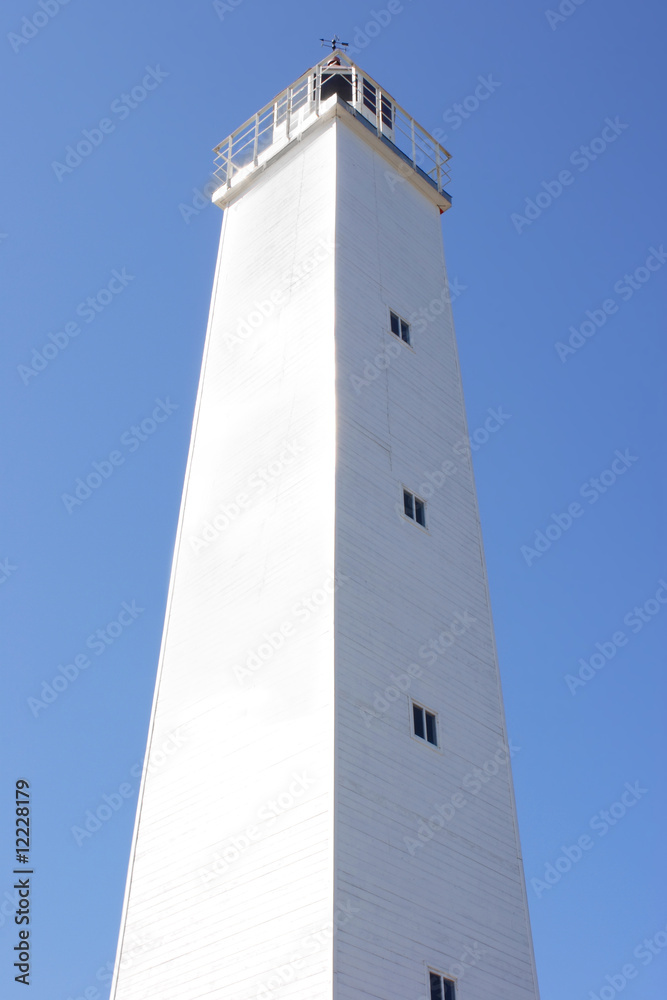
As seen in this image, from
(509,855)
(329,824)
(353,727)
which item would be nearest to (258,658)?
(353,727)

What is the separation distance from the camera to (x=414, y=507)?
81.1 feet

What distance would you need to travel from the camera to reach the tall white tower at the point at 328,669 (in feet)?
60.6

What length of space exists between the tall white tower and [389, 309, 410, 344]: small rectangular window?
7cm

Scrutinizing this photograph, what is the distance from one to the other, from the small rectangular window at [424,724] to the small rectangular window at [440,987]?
4282 mm

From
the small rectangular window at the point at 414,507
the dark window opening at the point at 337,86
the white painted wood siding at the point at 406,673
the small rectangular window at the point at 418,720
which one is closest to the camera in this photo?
the white painted wood siding at the point at 406,673

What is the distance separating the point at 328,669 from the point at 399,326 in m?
11.4

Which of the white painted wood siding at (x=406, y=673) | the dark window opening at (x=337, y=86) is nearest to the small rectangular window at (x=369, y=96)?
the dark window opening at (x=337, y=86)

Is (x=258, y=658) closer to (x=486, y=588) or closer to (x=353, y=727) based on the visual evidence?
(x=353, y=727)

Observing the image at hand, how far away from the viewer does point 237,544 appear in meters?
24.3

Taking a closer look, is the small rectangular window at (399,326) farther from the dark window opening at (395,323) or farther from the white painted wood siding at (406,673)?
the white painted wood siding at (406,673)

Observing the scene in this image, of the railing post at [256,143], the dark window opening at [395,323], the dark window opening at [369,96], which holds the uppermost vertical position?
the dark window opening at [369,96]

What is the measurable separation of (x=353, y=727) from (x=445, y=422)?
10.3m

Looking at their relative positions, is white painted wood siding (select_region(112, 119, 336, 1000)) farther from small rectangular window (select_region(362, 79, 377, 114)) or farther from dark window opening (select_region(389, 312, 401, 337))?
small rectangular window (select_region(362, 79, 377, 114))

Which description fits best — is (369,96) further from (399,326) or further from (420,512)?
(420,512)
